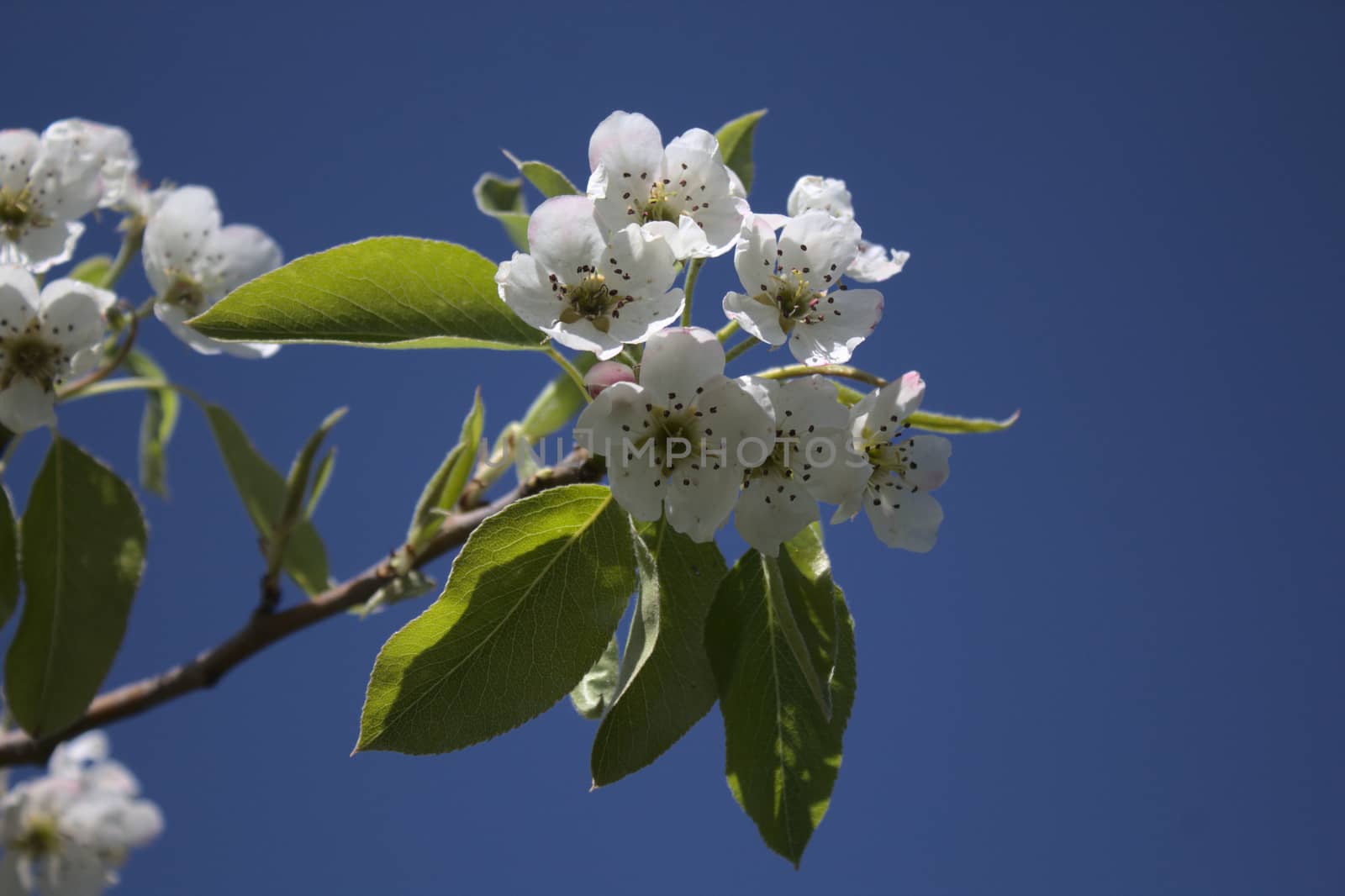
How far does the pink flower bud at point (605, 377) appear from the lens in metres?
1.23

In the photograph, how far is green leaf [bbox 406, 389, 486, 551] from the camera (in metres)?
1.53

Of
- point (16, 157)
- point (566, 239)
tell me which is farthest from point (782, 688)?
point (16, 157)

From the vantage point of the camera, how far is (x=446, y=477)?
153 centimetres

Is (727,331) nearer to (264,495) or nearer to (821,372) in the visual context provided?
(821,372)

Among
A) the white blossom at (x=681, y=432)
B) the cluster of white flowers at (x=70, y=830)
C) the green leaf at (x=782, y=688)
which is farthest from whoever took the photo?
the cluster of white flowers at (x=70, y=830)

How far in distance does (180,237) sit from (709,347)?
1213mm

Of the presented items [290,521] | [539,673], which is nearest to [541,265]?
[539,673]

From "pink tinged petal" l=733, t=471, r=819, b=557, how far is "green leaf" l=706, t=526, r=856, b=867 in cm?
8

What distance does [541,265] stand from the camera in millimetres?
1247

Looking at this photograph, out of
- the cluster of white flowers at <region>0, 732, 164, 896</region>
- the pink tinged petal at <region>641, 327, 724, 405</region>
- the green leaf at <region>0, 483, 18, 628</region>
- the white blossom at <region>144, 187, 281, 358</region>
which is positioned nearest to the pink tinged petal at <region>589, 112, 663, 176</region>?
the pink tinged petal at <region>641, 327, 724, 405</region>

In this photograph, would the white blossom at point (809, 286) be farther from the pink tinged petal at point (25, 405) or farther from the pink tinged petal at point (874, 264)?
the pink tinged petal at point (25, 405)

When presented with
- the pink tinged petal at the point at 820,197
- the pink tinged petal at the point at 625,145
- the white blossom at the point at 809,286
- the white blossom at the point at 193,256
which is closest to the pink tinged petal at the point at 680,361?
the white blossom at the point at 809,286

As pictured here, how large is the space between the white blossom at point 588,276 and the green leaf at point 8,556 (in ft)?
3.32

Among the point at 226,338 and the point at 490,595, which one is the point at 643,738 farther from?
the point at 226,338
